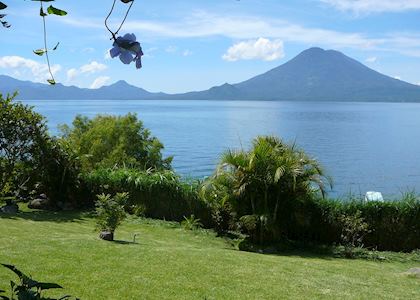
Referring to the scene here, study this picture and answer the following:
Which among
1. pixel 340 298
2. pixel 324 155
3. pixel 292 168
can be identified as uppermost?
pixel 292 168

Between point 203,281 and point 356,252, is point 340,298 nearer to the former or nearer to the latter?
point 203,281

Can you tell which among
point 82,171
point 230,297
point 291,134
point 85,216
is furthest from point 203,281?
point 291,134

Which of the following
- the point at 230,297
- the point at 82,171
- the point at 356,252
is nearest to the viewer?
the point at 230,297

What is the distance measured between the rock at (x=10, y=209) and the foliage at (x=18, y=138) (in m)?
0.37

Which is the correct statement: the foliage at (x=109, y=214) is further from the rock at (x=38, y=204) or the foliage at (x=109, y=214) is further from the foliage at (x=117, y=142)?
the foliage at (x=117, y=142)

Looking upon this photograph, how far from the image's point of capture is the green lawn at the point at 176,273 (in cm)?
562

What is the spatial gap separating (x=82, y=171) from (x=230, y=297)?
29.1 ft

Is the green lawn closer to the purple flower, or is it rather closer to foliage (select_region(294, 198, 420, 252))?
foliage (select_region(294, 198, 420, 252))

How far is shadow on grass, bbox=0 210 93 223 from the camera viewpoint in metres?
10.9

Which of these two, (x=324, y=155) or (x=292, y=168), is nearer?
(x=292, y=168)

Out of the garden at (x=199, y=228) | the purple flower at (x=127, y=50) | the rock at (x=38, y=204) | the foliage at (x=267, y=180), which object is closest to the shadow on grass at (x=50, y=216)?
the garden at (x=199, y=228)

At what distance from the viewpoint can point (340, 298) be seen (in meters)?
5.89

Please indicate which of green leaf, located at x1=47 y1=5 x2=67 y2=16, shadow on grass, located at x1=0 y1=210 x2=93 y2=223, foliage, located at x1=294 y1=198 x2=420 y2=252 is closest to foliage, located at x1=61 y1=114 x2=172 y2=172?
shadow on grass, located at x1=0 y1=210 x2=93 y2=223

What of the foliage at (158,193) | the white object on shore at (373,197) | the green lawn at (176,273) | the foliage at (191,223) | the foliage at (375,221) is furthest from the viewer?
the foliage at (158,193)
